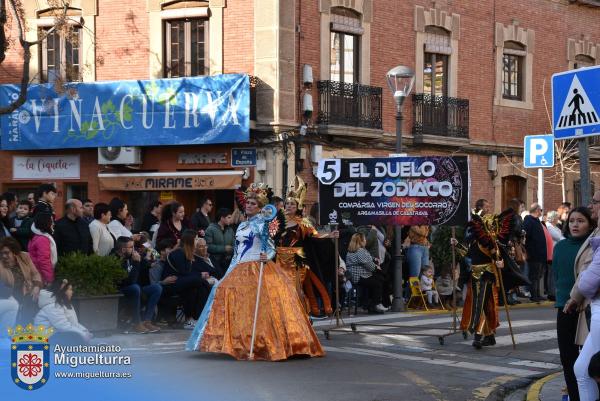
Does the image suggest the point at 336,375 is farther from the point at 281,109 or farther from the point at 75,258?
the point at 281,109

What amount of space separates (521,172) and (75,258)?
19.4 meters

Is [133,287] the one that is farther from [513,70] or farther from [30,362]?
[513,70]

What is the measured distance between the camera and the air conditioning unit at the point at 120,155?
2425 cm

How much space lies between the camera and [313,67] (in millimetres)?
24203

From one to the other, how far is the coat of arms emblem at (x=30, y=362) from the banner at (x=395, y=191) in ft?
23.9

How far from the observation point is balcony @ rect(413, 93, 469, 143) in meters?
26.7

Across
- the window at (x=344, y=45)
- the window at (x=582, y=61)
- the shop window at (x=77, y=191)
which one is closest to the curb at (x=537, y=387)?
the window at (x=344, y=45)

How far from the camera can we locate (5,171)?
2627 cm

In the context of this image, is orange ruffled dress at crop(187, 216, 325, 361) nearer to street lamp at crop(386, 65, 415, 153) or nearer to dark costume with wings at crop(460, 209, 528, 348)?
dark costume with wings at crop(460, 209, 528, 348)

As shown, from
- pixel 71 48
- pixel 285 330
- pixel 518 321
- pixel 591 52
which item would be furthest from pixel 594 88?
pixel 591 52

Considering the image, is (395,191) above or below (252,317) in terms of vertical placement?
above

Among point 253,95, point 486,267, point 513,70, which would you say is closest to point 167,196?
point 253,95

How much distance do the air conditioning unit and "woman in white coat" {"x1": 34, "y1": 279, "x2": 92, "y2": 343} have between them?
12.5 meters

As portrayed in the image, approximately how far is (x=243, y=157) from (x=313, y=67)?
268cm
